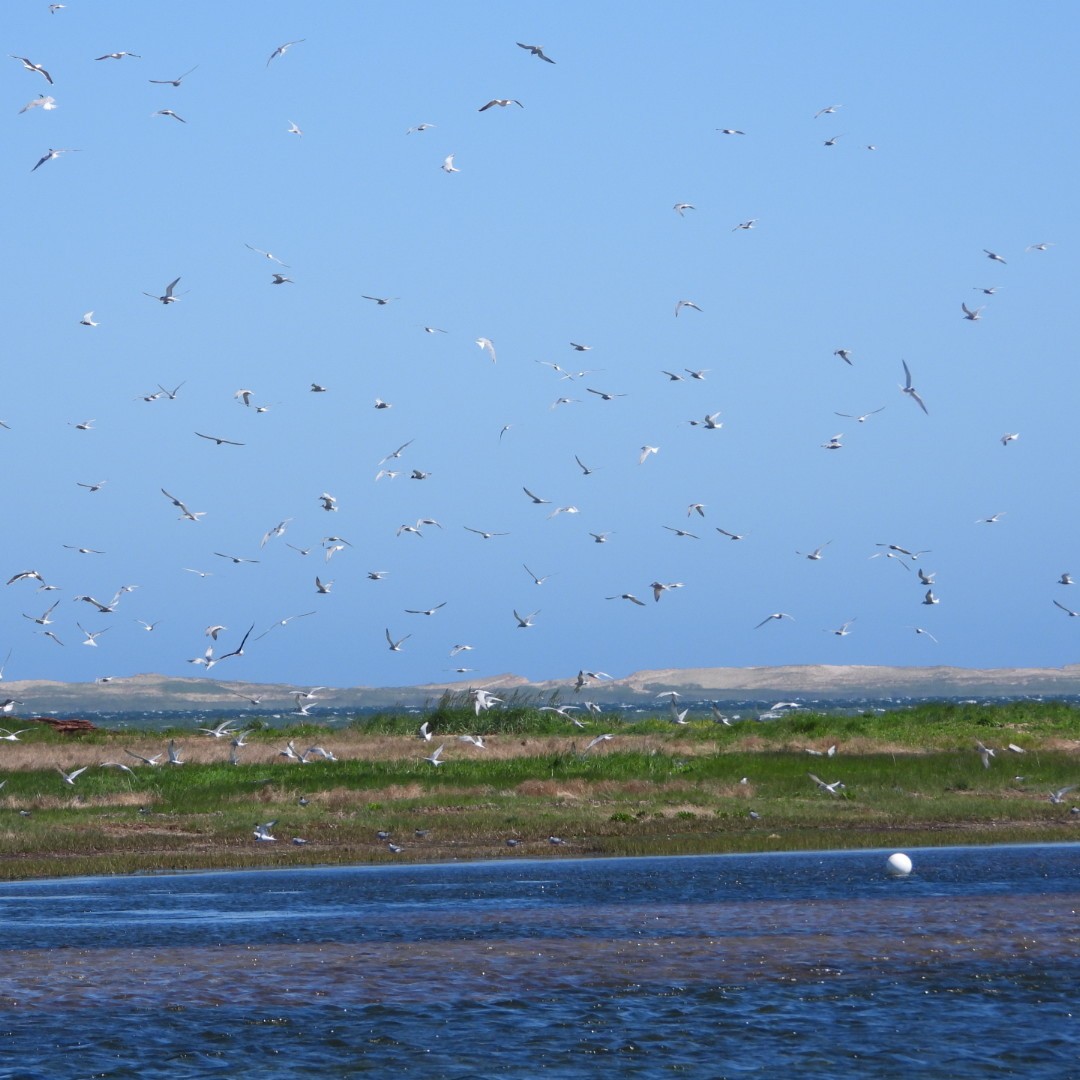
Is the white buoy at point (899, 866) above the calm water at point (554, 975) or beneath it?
above

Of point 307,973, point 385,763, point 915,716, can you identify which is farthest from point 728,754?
point 307,973

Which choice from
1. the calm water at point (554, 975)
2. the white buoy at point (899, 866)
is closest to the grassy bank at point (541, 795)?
the calm water at point (554, 975)

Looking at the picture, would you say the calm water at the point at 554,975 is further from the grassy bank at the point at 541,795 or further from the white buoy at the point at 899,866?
the grassy bank at the point at 541,795

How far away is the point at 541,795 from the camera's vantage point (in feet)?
156

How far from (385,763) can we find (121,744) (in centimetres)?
1709

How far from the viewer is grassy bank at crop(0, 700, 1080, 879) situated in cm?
3938

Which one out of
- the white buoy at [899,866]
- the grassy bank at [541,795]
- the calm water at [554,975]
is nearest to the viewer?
the calm water at [554,975]

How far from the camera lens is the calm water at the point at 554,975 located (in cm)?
1947

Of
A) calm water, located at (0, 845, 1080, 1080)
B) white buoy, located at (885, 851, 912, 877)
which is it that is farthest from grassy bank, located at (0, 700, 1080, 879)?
white buoy, located at (885, 851, 912, 877)

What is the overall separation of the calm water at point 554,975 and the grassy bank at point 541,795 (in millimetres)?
5025

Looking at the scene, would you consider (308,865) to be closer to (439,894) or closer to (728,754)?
(439,894)

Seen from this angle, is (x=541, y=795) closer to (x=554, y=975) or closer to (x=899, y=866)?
(x=899, y=866)

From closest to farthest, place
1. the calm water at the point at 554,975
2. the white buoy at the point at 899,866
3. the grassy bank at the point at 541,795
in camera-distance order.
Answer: the calm water at the point at 554,975
the white buoy at the point at 899,866
the grassy bank at the point at 541,795

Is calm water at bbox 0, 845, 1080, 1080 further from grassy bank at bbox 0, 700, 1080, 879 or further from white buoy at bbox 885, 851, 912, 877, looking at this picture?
grassy bank at bbox 0, 700, 1080, 879
